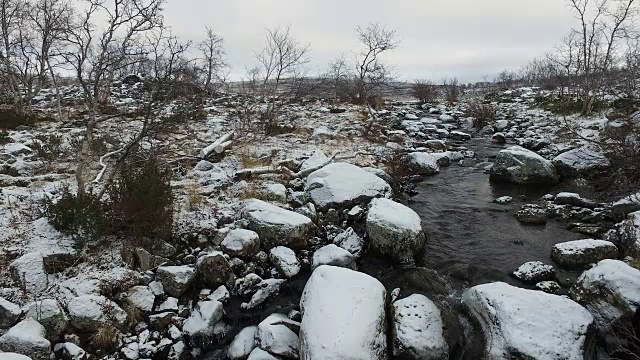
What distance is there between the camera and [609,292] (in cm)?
435

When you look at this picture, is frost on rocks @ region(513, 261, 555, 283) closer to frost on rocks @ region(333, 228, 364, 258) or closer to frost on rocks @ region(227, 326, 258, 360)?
frost on rocks @ region(333, 228, 364, 258)

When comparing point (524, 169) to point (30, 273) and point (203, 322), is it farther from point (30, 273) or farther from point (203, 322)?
point (30, 273)

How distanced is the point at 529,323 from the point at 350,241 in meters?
3.23

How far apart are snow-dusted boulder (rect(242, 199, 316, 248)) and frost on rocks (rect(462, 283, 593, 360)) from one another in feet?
9.90

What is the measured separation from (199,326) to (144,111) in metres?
4.08

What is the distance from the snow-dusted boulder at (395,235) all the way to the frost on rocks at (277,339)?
2.49 m

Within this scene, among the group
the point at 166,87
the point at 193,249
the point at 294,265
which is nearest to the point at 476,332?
the point at 294,265

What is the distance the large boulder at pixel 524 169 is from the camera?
959 cm

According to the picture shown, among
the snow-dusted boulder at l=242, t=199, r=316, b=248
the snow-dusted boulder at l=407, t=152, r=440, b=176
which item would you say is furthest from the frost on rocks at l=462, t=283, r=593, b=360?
the snow-dusted boulder at l=407, t=152, r=440, b=176

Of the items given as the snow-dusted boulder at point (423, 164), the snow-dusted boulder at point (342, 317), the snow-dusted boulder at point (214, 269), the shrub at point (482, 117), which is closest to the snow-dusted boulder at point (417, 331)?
the snow-dusted boulder at point (342, 317)

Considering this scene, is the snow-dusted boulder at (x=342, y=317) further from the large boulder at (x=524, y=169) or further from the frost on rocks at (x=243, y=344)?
the large boulder at (x=524, y=169)

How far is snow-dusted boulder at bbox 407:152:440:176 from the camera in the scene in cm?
1093

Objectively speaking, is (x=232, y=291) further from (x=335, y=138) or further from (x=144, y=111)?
(x=335, y=138)

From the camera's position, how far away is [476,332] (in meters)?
4.30
